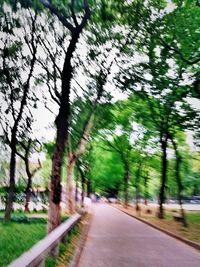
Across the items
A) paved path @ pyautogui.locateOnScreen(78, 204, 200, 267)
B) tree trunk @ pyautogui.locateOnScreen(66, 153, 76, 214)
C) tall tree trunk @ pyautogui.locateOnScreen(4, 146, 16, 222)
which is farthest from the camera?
tree trunk @ pyautogui.locateOnScreen(66, 153, 76, 214)

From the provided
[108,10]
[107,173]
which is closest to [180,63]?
[108,10]

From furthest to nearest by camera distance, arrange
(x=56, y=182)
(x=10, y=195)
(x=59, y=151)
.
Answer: (x=10, y=195) → (x=59, y=151) → (x=56, y=182)

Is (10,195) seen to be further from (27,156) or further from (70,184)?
(27,156)

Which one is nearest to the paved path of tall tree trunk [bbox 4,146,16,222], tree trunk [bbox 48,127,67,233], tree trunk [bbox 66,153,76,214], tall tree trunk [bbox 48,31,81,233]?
tree trunk [bbox 48,127,67,233]

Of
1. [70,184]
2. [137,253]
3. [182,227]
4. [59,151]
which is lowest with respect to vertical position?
[182,227]

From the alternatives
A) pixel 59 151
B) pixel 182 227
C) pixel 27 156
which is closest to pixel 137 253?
pixel 59 151

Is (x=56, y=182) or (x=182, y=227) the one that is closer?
(x=56, y=182)

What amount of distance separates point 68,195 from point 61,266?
2352 centimetres

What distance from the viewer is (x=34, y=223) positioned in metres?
26.2

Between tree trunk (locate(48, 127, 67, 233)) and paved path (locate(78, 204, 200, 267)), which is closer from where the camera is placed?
paved path (locate(78, 204, 200, 267))

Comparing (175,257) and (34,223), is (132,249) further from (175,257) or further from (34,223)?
(34,223)

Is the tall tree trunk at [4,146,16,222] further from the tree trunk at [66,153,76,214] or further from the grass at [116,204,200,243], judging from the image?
the grass at [116,204,200,243]

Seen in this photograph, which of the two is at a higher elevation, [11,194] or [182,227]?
[11,194]

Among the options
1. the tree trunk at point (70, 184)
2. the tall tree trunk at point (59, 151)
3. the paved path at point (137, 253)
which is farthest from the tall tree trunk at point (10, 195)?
the tall tree trunk at point (59, 151)
